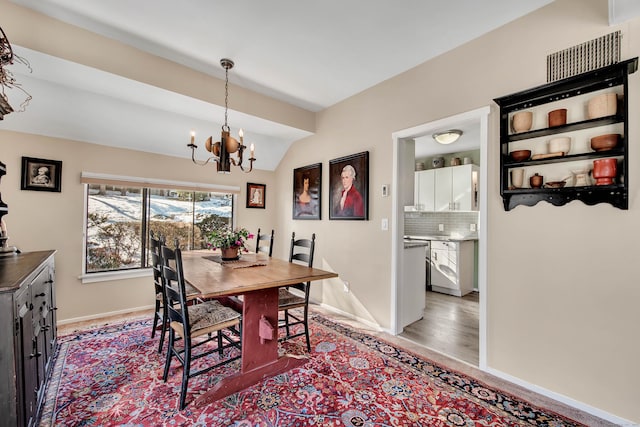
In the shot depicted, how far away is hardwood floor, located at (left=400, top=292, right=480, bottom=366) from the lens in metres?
2.59

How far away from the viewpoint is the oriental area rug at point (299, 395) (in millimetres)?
1662

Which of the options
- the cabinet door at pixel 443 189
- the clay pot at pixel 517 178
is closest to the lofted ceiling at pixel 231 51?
the clay pot at pixel 517 178

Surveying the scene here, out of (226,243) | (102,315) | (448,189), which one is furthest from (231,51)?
(448,189)

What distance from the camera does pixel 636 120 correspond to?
1.62 metres

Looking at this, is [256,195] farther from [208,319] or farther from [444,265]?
[444,265]

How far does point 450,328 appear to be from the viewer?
3.10 meters

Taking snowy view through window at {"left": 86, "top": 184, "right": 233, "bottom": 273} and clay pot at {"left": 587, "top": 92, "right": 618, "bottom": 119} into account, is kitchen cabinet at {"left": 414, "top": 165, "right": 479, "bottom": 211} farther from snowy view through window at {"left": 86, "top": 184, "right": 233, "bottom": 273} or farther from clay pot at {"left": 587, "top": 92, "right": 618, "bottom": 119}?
snowy view through window at {"left": 86, "top": 184, "right": 233, "bottom": 273}

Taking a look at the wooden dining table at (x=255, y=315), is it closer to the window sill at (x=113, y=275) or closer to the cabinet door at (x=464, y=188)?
the window sill at (x=113, y=275)

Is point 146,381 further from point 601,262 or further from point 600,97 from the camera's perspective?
point 600,97

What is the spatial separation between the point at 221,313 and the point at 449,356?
2.01m

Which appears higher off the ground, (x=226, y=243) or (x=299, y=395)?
(x=226, y=243)

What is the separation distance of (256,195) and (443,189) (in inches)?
131

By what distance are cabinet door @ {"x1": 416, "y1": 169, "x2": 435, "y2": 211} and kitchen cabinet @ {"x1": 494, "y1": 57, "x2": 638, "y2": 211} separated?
10.1 ft

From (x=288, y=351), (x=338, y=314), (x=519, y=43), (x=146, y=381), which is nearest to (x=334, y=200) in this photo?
(x=338, y=314)
